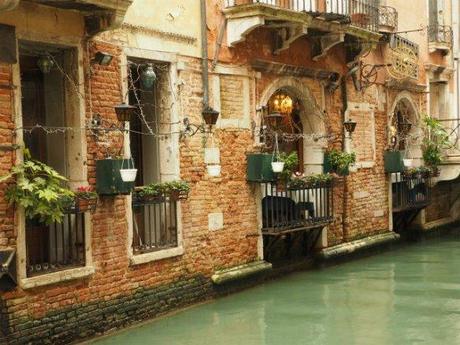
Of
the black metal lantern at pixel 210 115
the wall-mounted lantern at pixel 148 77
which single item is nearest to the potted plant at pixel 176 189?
the black metal lantern at pixel 210 115

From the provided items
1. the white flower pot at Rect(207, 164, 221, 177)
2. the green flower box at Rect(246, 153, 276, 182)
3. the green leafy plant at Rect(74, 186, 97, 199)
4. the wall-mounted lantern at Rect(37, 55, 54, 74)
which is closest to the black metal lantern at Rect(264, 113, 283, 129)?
the green flower box at Rect(246, 153, 276, 182)

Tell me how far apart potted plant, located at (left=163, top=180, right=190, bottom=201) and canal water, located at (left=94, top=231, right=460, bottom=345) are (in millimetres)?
1534

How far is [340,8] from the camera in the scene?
13.1 metres

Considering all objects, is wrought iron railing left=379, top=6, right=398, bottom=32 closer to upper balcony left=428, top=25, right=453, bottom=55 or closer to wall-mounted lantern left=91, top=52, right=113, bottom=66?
upper balcony left=428, top=25, right=453, bottom=55

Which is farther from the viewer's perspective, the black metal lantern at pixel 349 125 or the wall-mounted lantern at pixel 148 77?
the black metal lantern at pixel 349 125

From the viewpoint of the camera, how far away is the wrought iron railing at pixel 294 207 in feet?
36.7

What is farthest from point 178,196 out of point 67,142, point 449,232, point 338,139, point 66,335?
point 449,232

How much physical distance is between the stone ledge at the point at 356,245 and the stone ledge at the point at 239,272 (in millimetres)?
1911

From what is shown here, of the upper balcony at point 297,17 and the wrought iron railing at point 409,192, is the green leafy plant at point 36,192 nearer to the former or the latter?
the upper balcony at point 297,17

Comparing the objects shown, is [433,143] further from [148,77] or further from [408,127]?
[148,77]

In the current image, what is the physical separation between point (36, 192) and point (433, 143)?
1164cm

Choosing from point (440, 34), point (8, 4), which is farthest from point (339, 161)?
point (8, 4)

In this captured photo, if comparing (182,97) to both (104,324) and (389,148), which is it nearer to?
(104,324)

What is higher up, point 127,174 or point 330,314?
point 127,174
